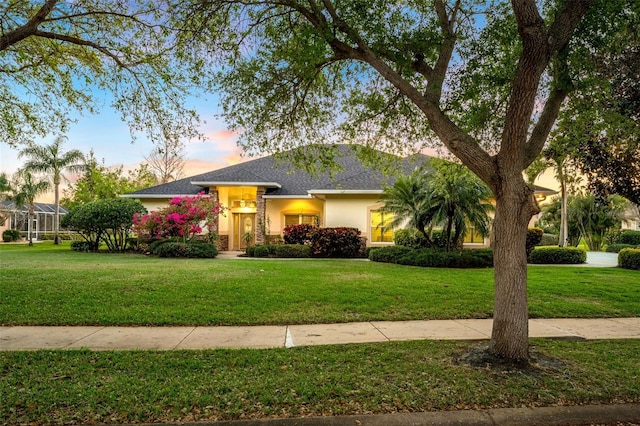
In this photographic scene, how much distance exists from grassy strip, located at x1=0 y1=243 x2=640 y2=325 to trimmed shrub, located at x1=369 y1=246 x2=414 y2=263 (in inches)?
154

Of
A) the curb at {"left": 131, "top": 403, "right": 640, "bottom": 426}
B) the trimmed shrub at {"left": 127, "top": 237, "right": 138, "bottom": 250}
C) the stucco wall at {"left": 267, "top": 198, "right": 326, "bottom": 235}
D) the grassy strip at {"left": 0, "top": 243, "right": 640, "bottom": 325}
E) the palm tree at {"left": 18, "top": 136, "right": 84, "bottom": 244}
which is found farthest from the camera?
the palm tree at {"left": 18, "top": 136, "right": 84, "bottom": 244}

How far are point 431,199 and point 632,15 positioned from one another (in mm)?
9843

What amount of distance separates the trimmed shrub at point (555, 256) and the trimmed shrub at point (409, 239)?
188 inches

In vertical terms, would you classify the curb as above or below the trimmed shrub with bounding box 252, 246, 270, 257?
below

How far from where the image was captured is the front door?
24531 millimetres

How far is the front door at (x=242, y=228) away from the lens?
24531 millimetres

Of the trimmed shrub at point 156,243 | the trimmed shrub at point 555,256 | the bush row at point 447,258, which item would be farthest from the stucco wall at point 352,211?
the trimmed shrub at point 156,243

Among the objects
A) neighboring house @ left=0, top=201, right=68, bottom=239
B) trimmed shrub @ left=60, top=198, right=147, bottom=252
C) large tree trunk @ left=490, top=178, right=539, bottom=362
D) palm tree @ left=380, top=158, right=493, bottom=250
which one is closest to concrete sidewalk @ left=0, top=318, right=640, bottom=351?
large tree trunk @ left=490, top=178, right=539, bottom=362

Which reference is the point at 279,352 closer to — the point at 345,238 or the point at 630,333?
the point at 630,333

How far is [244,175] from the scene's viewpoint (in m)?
23.4

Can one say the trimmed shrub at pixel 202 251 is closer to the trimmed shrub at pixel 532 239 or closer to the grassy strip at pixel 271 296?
the grassy strip at pixel 271 296

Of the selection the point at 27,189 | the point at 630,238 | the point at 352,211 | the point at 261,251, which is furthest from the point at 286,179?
the point at 630,238

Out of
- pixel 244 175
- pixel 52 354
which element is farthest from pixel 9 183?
pixel 52 354

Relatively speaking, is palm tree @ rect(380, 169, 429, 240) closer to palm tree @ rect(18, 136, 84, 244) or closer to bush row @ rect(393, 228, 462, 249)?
bush row @ rect(393, 228, 462, 249)
